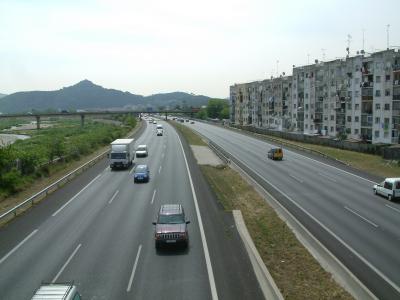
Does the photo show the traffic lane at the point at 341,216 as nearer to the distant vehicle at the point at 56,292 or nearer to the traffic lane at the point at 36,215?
the distant vehicle at the point at 56,292

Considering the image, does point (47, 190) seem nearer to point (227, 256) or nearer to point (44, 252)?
point (44, 252)

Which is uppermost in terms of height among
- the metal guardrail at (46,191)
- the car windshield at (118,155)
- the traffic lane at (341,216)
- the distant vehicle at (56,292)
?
the distant vehicle at (56,292)

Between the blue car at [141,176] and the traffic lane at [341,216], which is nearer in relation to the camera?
the traffic lane at [341,216]

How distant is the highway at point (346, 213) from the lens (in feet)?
69.4

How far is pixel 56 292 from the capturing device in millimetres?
13148

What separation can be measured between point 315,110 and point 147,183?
2820 inches

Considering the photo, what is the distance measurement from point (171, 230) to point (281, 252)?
566cm

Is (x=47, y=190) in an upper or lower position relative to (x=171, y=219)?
lower

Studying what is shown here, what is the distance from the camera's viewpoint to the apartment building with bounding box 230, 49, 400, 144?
79.9 meters

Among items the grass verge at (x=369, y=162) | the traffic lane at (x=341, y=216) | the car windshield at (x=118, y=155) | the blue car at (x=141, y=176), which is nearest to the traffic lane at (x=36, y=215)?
the blue car at (x=141, y=176)

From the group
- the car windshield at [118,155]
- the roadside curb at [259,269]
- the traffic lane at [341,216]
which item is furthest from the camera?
the car windshield at [118,155]

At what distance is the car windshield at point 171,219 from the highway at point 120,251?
1353 mm

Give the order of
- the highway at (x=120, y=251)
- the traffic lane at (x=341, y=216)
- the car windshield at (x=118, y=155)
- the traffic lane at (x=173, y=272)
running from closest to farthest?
the traffic lane at (x=173, y=272) < the highway at (x=120, y=251) < the traffic lane at (x=341, y=216) < the car windshield at (x=118, y=155)

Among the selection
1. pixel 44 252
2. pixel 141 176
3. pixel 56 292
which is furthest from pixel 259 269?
pixel 141 176
